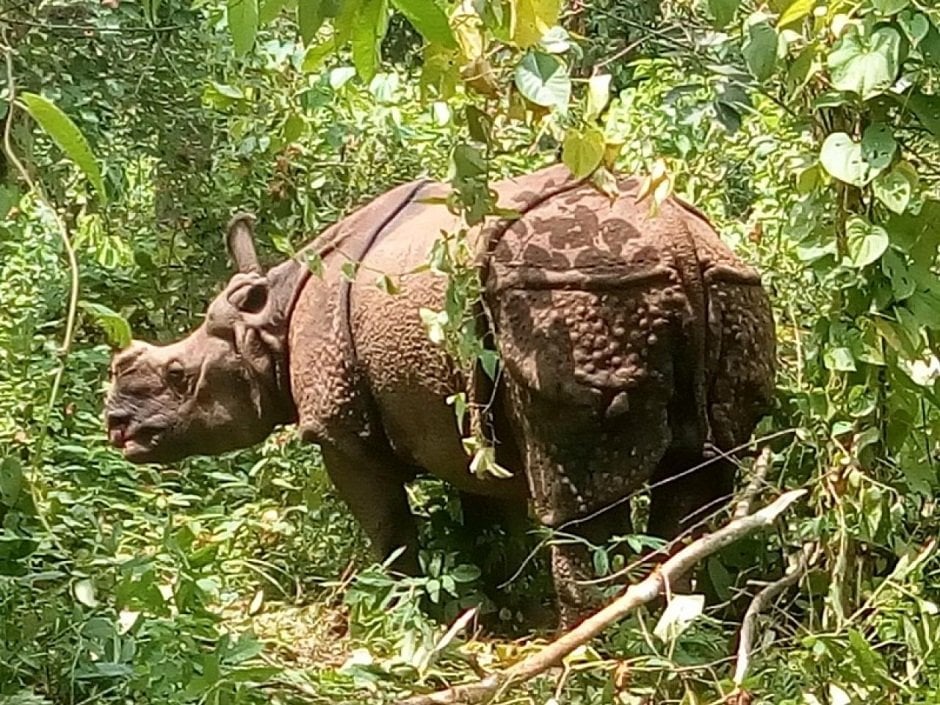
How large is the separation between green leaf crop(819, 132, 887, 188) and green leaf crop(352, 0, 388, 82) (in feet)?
3.79

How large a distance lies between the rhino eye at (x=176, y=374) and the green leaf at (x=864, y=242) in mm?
2223

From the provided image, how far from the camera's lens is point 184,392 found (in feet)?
14.0

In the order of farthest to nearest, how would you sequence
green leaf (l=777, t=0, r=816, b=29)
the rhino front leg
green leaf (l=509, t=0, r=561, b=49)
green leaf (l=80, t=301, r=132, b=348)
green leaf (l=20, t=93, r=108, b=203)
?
1. the rhino front leg
2. green leaf (l=777, t=0, r=816, b=29)
3. green leaf (l=509, t=0, r=561, b=49)
4. green leaf (l=80, t=301, r=132, b=348)
5. green leaf (l=20, t=93, r=108, b=203)

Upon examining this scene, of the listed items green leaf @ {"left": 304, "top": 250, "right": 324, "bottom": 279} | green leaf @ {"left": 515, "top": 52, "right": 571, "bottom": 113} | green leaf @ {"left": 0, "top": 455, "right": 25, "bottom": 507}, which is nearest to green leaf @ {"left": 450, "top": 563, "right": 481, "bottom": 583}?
green leaf @ {"left": 304, "top": 250, "right": 324, "bottom": 279}

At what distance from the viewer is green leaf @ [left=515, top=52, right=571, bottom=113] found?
241cm

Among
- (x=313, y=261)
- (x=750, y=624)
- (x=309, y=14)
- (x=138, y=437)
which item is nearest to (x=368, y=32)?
(x=309, y=14)

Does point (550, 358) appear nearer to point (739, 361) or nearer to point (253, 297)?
point (739, 361)

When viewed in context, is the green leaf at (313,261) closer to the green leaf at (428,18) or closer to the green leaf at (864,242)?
the green leaf at (864,242)

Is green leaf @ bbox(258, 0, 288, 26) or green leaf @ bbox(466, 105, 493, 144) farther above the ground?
green leaf @ bbox(258, 0, 288, 26)

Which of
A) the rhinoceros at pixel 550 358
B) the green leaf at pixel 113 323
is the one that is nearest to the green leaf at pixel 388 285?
the rhinoceros at pixel 550 358

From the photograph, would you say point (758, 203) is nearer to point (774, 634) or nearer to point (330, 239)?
point (330, 239)

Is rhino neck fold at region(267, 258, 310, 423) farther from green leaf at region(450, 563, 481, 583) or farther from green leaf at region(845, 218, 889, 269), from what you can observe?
green leaf at region(845, 218, 889, 269)

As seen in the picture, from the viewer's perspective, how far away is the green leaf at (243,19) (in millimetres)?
1416

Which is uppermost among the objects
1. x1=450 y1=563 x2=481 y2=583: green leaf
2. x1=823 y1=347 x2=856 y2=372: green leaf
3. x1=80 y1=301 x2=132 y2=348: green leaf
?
A: x1=80 y1=301 x2=132 y2=348: green leaf
